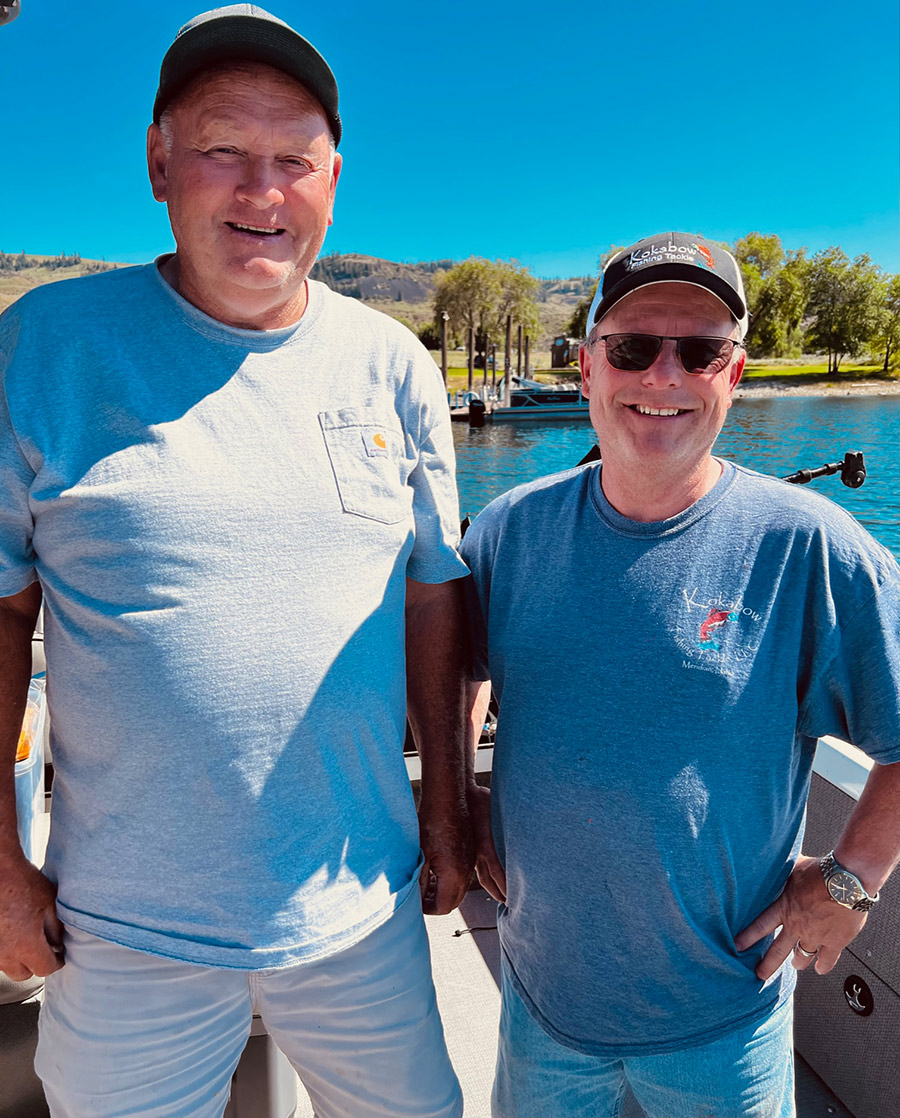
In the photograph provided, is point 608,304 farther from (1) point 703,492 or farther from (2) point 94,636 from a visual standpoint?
(2) point 94,636

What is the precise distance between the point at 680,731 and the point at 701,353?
597 millimetres

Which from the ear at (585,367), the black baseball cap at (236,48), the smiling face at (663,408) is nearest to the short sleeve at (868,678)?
the smiling face at (663,408)

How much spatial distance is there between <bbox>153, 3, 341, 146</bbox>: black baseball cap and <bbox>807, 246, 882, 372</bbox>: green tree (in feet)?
197

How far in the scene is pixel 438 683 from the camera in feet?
4.79

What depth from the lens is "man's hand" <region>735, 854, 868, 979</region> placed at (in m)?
1.16

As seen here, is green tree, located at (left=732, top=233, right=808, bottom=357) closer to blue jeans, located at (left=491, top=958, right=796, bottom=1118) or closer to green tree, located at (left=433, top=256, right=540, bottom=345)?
green tree, located at (left=433, top=256, right=540, bottom=345)

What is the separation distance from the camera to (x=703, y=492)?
4.01ft

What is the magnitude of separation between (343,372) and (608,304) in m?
0.45

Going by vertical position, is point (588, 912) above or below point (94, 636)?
below

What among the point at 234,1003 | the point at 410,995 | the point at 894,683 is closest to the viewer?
the point at 894,683

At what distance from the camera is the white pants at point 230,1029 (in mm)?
1144

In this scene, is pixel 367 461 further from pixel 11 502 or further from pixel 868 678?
pixel 868 678

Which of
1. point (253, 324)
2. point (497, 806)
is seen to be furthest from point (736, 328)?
point (497, 806)

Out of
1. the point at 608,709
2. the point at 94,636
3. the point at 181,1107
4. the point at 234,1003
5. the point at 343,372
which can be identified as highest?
the point at 343,372
